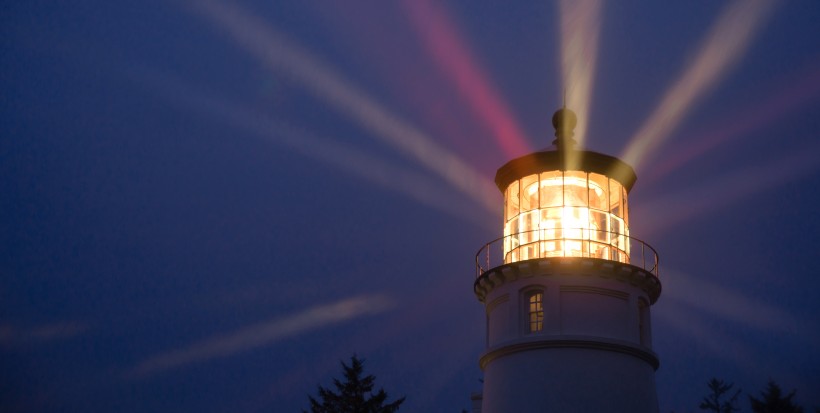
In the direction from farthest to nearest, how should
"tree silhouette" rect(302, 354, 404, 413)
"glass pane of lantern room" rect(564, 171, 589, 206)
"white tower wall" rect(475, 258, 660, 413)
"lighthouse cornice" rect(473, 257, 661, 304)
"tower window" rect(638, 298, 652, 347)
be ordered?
1. "tree silhouette" rect(302, 354, 404, 413)
2. "glass pane of lantern room" rect(564, 171, 589, 206)
3. "tower window" rect(638, 298, 652, 347)
4. "lighthouse cornice" rect(473, 257, 661, 304)
5. "white tower wall" rect(475, 258, 660, 413)

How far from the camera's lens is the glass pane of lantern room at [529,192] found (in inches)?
834

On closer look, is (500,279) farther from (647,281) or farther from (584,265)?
(647,281)

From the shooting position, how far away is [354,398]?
3928 centimetres

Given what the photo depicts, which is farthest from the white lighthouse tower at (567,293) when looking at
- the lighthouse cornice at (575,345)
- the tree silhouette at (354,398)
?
the tree silhouette at (354,398)

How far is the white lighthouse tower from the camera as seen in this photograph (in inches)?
752

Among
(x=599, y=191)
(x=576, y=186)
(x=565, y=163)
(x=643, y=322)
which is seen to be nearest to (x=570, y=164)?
(x=565, y=163)

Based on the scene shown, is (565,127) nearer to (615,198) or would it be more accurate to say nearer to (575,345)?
(615,198)

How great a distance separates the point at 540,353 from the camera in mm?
19422

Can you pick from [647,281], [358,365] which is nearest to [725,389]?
[358,365]

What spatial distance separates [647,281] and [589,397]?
3201 mm

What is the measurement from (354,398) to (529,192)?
20.6m

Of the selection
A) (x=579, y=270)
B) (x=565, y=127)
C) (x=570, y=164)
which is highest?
(x=565, y=127)

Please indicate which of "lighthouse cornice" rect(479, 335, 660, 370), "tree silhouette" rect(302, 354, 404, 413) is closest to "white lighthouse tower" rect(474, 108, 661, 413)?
"lighthouse cornice" rect(479, 335, 660, 370)

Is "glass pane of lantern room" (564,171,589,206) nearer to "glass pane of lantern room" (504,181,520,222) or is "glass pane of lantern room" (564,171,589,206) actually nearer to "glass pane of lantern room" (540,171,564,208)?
"glass pane of lantern room" (540,171,564,208)
